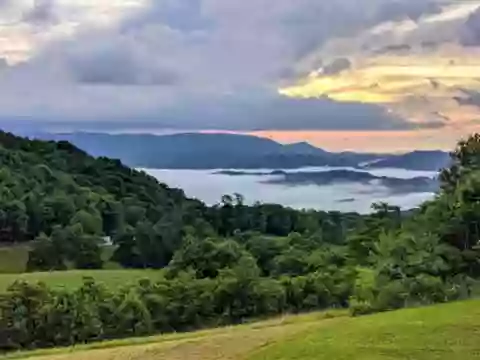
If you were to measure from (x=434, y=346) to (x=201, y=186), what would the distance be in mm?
61385

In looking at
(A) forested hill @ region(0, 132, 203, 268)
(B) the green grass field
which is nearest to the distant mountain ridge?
(A) forested hill @ region(0, 132, 203, 268)

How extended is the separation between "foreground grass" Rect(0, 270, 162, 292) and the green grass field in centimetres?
2418

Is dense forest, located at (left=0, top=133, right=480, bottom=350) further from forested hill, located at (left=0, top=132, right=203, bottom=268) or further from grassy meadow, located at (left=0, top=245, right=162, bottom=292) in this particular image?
grassy meadow, located at (left=0, top=245, right=162, bottom=292)

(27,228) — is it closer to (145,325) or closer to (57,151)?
(57,151)

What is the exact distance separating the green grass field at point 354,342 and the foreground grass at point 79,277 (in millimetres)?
24185

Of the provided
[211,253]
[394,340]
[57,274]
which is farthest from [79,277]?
[394,340]

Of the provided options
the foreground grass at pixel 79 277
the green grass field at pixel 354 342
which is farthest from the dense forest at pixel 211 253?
the green grass field at pixel 354 342

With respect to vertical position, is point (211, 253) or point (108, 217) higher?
point (108, 217)

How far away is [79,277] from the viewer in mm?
→ 47062

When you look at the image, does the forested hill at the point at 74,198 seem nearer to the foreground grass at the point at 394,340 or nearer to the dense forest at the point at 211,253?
the dense forest at the point at 211,253

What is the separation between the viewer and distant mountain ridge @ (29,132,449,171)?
198ft

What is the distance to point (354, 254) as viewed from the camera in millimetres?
Answer: 39125

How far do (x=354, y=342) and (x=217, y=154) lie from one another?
62.8 m

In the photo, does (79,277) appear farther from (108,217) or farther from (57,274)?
(108,217)
